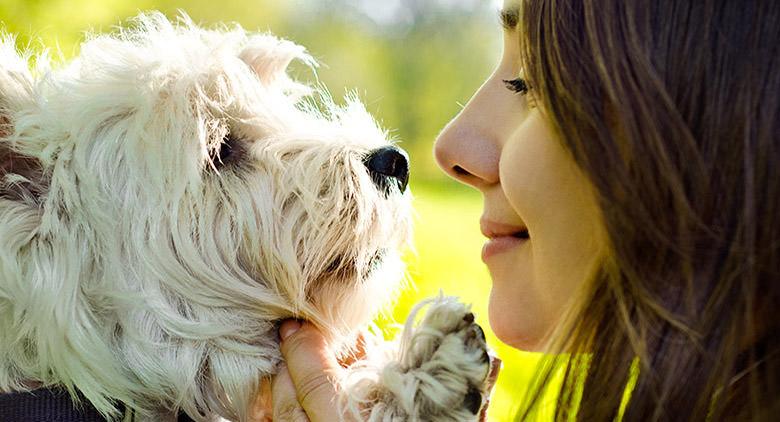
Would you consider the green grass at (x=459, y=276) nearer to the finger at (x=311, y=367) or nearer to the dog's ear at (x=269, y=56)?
the finger at (x=311, y=367)

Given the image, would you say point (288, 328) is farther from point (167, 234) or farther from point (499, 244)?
point (499, 244)

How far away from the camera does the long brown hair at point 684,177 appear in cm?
127

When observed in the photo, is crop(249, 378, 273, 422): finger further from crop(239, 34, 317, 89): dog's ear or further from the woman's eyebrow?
the woman's eyebrow

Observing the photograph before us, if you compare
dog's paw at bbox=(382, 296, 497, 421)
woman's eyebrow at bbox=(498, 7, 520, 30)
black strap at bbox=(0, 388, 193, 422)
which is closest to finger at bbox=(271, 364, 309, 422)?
dog's paw at bbox=(382, 296, 497, 421)

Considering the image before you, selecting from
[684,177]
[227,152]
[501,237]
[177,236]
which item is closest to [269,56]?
[227,152]

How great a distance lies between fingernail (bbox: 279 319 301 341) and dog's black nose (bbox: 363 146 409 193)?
0.37 meters

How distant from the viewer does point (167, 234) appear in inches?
75.4

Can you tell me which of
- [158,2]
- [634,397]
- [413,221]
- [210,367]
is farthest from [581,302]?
[158,2]

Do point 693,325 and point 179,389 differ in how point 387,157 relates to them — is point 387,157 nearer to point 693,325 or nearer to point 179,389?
point 179,389

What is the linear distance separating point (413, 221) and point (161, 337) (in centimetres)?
65

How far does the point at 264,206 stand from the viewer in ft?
6.42

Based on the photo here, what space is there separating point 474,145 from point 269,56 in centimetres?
70

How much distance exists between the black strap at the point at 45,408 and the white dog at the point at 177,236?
0.13 feet

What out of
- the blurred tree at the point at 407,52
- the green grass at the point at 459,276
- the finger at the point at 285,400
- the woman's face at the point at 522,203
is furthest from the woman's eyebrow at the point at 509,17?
the blurred tree at the point at 407,52
